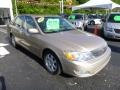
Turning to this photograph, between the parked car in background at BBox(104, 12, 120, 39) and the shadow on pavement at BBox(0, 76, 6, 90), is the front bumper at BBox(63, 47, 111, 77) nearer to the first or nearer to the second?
the shadow on pavement at BBox(0, 76, 6, 90)

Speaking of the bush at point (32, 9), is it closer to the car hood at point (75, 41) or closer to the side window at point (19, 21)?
the side window at point (19, 21)

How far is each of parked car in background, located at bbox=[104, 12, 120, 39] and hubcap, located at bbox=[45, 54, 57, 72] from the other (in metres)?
5.51

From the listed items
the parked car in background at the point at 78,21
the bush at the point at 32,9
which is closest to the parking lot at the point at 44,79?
the parked car in background at the point at 78,21

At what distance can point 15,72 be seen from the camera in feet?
17.8

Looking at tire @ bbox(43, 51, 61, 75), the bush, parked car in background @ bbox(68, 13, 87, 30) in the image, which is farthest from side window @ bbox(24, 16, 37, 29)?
the bush

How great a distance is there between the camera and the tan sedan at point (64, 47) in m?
4.43

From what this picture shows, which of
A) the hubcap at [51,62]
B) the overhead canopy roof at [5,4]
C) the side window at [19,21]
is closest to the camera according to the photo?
the hubcap at [51,62]

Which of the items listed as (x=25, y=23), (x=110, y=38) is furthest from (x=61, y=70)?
(x=110, y=38)

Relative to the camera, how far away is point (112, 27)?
9.96m

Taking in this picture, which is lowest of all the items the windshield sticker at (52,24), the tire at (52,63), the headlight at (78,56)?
the tire at (52,63)

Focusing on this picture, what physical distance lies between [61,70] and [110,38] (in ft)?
20.3

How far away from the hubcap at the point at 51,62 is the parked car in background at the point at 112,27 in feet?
18.1

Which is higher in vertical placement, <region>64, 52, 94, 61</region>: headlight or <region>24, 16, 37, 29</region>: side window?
<region>24, 16, 37, 29</region>: side window

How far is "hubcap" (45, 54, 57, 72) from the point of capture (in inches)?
198
